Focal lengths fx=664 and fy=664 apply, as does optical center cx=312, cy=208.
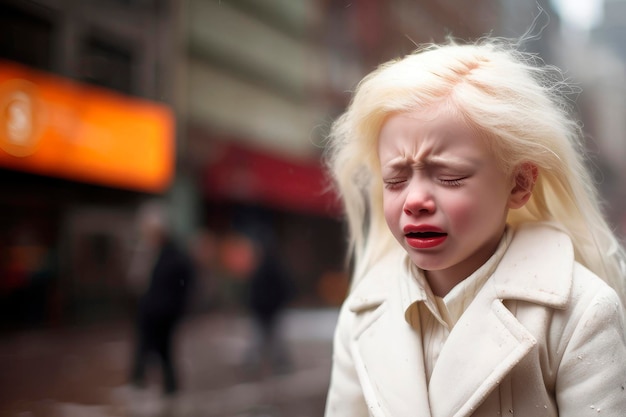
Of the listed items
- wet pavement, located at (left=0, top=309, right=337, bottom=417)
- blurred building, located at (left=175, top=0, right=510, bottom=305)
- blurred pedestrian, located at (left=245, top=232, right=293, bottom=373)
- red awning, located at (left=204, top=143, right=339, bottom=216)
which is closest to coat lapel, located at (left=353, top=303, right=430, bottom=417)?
wet pavement, located at (left=0, top=309, right=337, bottom=417)

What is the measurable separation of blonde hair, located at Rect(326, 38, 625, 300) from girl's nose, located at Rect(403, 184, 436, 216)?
0.12 metres

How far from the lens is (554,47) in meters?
1.64

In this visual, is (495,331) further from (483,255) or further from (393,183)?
(393,183)

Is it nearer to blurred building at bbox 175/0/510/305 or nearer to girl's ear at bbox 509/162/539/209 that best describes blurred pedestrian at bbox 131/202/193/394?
blurred building at bbox 175/0/510/305

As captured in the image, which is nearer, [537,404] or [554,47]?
[537,404]

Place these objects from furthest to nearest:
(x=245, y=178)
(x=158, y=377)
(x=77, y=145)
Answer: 1. (x=245, y=178)
2. (x=77, y=145)
3. (x=158, y=377)

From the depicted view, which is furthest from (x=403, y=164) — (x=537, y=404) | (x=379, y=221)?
(x=537, y=404)

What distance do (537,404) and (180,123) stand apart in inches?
267

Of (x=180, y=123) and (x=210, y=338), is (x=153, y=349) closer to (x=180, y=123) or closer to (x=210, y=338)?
(x=210, y=338)

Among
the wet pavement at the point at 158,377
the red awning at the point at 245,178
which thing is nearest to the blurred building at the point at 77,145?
the red awning at the point at 245,178

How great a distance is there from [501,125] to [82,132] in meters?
6.38

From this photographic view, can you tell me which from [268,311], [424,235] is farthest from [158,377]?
[424,235]

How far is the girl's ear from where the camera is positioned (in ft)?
3.37

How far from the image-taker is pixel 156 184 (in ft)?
25.1
